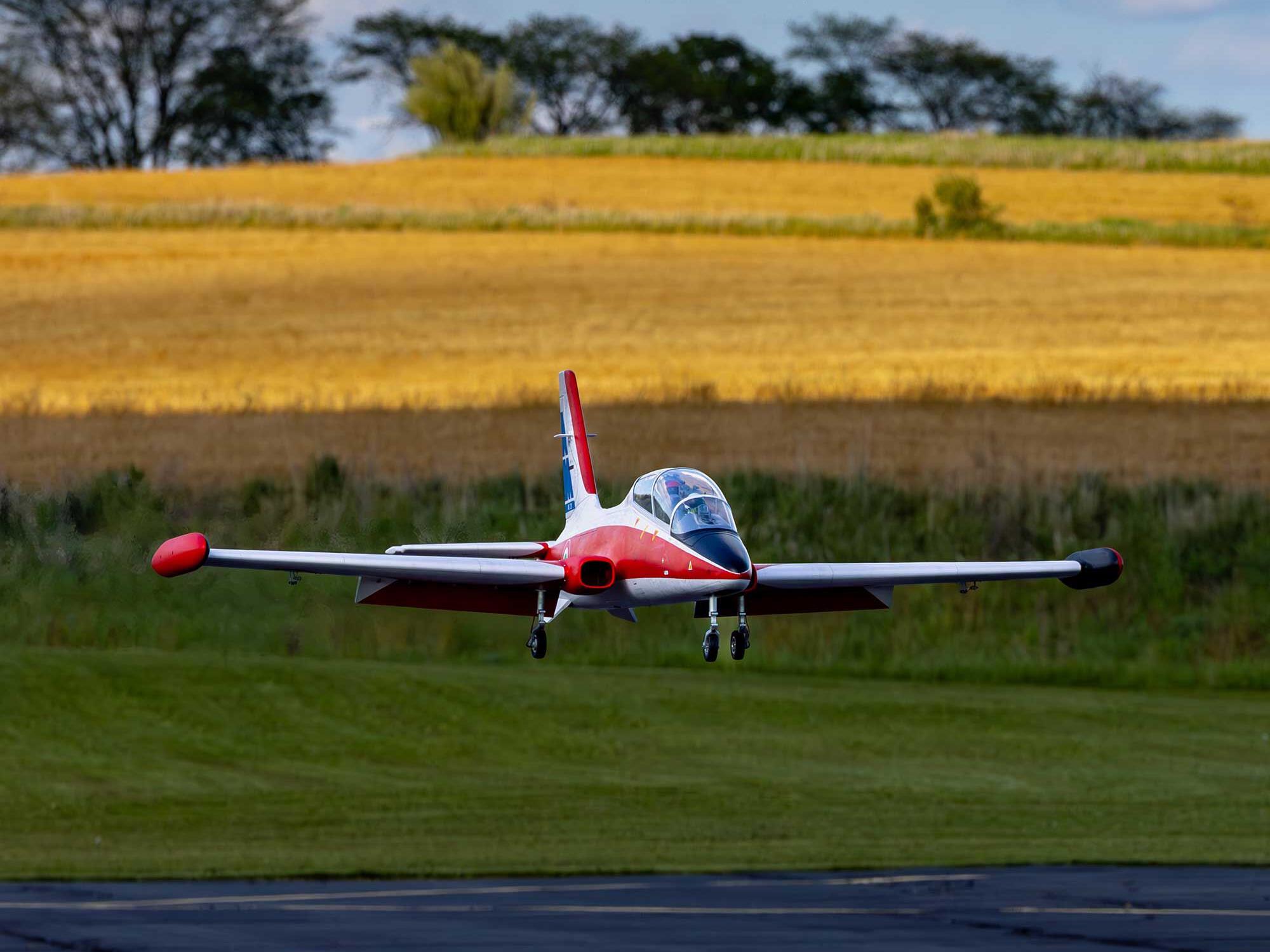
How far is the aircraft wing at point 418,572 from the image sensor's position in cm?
1016

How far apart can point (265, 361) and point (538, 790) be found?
62.8 metres

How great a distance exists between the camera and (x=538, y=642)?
10039mm

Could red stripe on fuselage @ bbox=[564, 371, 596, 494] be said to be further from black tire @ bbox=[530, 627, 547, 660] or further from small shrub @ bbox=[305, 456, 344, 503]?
small shrub @ bbox=[305, 456, 344, 503]

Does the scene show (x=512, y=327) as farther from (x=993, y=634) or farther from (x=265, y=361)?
(x=993, y=634)

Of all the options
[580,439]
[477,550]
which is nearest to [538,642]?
[477,550]

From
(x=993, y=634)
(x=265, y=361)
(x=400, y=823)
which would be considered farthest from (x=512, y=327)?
(x=993, y=634)

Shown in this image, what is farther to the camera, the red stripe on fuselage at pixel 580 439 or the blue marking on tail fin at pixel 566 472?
the blue marking on tail fin at pixel 566 472

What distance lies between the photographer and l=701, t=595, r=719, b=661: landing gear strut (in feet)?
32.5

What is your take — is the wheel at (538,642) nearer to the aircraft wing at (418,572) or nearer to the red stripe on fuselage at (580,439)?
the aircraft wing at (418,572)

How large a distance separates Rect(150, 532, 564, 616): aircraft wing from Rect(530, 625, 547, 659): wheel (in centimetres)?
23

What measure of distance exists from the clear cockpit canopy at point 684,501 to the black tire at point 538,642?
0.84 m

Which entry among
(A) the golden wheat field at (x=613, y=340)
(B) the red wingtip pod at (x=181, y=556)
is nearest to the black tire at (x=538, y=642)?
(B) the red wingtip pod at (x=181, y=556)

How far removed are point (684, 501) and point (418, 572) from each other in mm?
1418

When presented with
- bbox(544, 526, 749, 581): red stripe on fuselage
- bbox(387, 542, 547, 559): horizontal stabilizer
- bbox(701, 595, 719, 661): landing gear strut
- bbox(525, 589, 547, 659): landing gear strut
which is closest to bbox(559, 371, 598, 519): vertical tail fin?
bbox(387, 542, 547, 559): horizontal stabilizer
